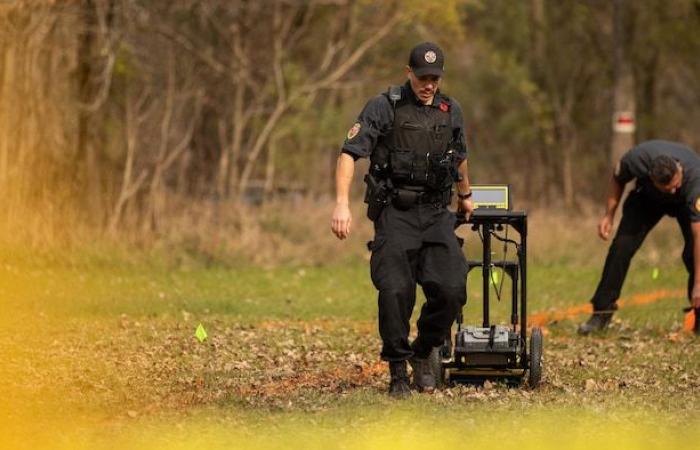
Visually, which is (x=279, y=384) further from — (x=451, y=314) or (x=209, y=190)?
(x=209, y=190)

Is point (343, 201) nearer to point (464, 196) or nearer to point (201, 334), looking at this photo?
point (464, 196)

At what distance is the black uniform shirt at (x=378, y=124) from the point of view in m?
9.99

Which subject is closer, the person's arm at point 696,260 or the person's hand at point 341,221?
the person's hand at point 341,221

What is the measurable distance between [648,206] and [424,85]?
4946mm

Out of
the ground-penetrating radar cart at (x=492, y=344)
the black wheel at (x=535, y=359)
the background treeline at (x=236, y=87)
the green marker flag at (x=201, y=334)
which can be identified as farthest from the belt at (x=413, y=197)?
the background treeline at (x=236, y=87)

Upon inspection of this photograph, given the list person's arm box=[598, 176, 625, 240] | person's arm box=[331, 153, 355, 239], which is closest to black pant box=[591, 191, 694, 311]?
person's arm box=[598, 176, 625, 240]

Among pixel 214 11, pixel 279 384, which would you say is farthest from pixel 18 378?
pixel 214 11

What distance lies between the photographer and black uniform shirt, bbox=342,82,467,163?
32.8ft

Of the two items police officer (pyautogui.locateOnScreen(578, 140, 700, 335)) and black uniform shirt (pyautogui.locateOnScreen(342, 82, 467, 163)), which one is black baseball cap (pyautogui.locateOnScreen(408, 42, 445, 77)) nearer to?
black uniform shirt (pyautogui.locateOnScreen(342, 82, 467, 163))

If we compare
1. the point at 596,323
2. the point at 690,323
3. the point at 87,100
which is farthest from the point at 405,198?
the point at 87,100

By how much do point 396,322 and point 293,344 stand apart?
358 cm

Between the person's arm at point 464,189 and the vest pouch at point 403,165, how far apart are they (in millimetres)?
429

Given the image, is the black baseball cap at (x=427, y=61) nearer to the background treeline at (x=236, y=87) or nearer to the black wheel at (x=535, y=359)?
the black wheel at (x=535, y=359)

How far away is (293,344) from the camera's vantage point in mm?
13586
